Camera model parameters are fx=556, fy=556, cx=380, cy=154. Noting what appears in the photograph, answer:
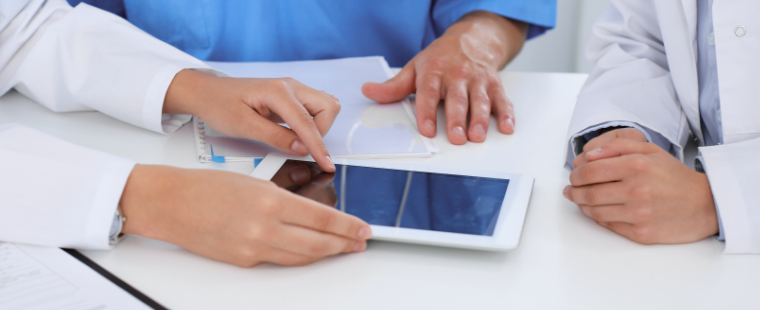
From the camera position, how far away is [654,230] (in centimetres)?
52

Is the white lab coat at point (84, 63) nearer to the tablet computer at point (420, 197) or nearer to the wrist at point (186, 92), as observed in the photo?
the wrist at point (186, 92)

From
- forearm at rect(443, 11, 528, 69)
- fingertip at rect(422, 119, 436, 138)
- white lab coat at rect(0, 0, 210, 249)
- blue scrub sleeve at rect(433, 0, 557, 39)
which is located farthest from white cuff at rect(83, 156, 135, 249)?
blue scrub sleeve at rect(433, 0, 557, 39)

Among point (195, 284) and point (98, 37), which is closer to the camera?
point (195, 284)

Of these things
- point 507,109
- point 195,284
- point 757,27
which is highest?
point 757,27

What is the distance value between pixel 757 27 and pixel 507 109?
1.06ft

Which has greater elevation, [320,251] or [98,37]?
[98,37]

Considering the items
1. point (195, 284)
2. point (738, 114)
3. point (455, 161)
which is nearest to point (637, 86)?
point (738, 114)

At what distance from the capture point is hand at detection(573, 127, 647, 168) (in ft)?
2.03

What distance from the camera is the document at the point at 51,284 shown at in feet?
1.39

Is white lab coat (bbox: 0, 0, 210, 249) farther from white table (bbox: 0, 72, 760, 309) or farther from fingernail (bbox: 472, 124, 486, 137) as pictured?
fingernail (bbox: 472, 124, 486, 137)

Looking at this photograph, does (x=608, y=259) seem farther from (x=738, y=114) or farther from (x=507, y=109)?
(x=507, y=109)

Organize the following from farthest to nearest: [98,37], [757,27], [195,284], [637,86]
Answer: [98,37] < [637,86] < [757,27] < [195,284]

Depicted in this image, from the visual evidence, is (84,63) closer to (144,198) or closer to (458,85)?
(144,198)

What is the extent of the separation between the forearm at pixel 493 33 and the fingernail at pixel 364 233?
566 millimetres
